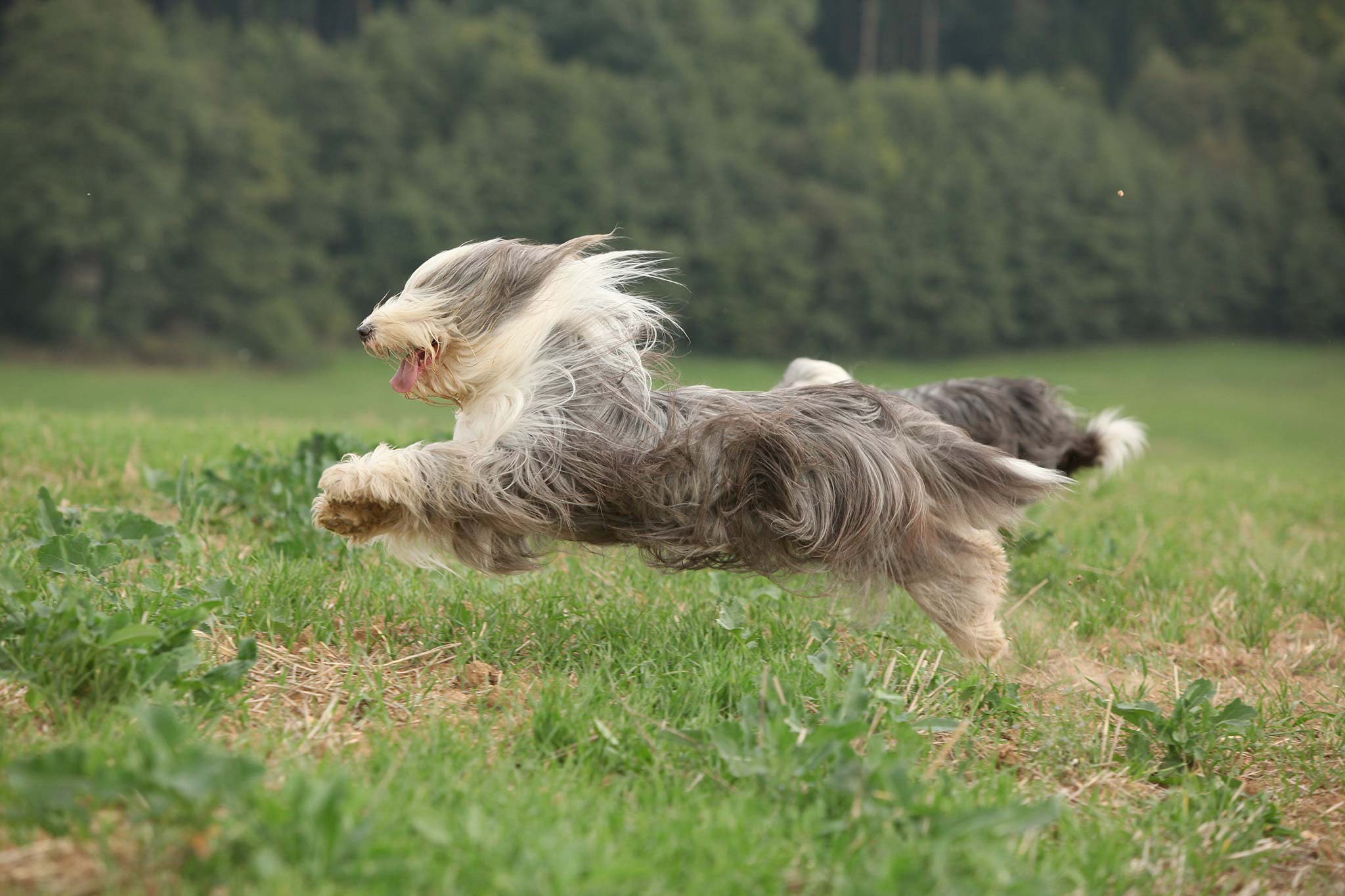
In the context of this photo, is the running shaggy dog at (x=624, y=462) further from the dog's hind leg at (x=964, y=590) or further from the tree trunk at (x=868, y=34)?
the tree trunk at (x=868, y=34)

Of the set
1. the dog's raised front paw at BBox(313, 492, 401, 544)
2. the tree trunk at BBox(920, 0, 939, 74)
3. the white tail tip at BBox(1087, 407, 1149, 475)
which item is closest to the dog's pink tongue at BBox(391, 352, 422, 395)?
the dog's raised front paw at BBox(313, 492, 401, 544)

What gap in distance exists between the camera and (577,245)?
3.94 meters

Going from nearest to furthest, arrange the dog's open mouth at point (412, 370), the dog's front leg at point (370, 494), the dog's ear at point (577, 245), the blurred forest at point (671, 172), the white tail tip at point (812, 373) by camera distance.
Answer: the dog's front leg at point (370, 494)
the dog's open mouth at point (412, 370)
the dog's ear at point (577, 245)
the white tail tip at point (812, 373)
the blurred forest at point (671, 172)

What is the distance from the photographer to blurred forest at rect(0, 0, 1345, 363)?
2744 centimetres

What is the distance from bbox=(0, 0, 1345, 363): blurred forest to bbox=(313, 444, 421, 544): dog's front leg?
22.8m

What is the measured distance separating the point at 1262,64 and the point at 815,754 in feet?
142

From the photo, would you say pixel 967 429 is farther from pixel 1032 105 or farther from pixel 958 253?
pixel 1032 105

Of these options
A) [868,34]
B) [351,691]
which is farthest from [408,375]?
[868,34]

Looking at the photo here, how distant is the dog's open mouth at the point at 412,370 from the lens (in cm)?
376

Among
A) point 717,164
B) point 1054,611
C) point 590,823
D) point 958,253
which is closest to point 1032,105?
point 958,253

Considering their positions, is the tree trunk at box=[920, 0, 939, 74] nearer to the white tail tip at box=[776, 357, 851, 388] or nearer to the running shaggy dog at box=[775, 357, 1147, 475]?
the running shaggy dog at box=[775, 357, 1147, 475]

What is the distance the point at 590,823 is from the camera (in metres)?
2.52

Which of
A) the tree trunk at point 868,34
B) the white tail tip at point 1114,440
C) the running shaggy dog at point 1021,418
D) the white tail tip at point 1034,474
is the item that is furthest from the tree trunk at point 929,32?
the white tail tip at point 1034,474

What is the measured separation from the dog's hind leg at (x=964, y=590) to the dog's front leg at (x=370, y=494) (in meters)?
1.63
